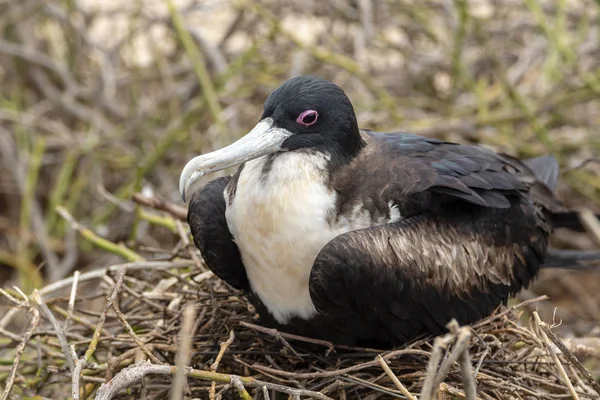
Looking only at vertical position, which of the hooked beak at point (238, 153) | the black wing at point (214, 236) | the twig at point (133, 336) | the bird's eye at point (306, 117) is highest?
the bird's eye at point (306, 117)

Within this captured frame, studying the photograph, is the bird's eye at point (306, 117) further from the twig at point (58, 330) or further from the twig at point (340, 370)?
the twig at point (58, 330)

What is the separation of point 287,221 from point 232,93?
171 centimetres

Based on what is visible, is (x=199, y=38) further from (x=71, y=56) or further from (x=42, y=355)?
(x=42, y=355)

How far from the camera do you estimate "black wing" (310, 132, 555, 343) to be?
208 centimetres

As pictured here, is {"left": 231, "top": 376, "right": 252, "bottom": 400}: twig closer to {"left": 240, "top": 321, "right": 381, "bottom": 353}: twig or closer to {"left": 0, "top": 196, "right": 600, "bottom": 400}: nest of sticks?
{"left": 0, "top": 196, "right": 600, "bottom": 400}: nest of sticks

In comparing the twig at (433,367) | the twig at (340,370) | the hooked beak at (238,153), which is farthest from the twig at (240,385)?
the twig at (433,367)

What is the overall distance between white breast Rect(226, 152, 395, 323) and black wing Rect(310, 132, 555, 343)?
0.23ft

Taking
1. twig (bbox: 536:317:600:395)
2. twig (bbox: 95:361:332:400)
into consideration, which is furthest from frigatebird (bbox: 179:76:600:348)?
twig (bbox: 536:317:600:395)

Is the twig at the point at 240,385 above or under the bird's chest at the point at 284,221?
under

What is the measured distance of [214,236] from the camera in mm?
2324

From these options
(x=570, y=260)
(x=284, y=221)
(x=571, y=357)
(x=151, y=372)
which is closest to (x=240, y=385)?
(x=151, y=372)

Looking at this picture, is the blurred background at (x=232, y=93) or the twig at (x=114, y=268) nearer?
the twig at (x=114, y=268)

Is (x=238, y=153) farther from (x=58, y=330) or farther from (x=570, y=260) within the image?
(x=570, y=260)

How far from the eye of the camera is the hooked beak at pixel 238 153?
2.12m
